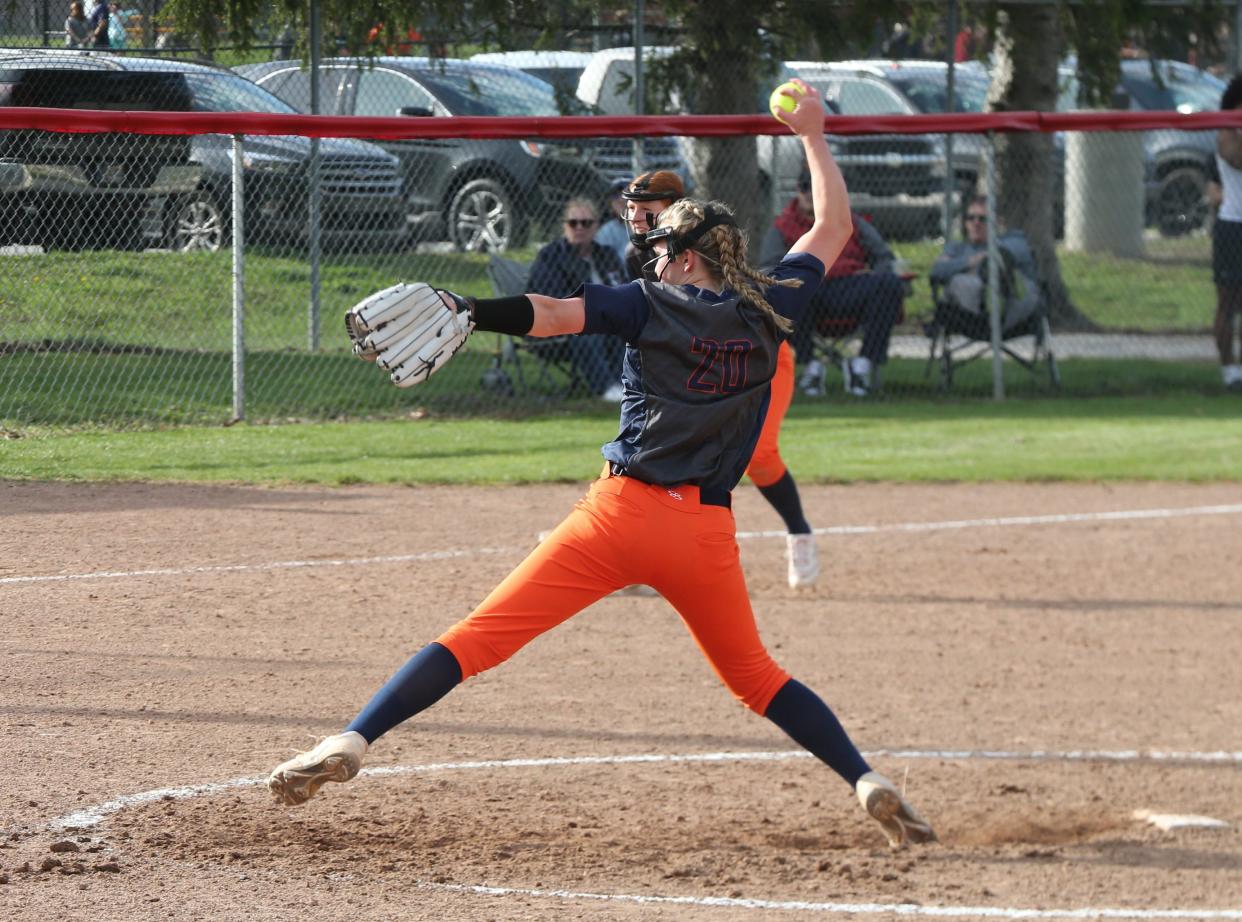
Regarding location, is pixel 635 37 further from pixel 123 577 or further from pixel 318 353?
pixel 123 577

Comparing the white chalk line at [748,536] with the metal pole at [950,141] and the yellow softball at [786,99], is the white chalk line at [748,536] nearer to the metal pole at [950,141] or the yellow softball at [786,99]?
the yellow softball at [786,99]

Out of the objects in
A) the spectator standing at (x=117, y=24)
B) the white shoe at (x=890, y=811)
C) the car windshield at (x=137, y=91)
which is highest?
the spectator standing at (x=117, y=24)

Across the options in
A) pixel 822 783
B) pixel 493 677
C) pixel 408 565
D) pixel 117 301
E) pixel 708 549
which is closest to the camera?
pixel 708 549

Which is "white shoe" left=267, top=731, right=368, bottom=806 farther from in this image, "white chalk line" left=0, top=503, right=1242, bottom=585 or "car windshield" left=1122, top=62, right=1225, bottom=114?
"car windshield" left=1122, top=62, right=1225, bottom=114

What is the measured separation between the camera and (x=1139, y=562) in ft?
32.6

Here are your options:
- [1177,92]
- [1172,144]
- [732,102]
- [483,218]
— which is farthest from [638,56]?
[1177,92]

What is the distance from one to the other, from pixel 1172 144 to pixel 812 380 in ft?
29.5

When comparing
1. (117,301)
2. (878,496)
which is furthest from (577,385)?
(117,301)

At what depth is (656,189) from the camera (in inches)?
269

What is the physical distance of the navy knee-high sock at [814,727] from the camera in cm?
542

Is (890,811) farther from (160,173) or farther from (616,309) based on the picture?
(160,173)

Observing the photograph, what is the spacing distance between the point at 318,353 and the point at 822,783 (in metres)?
7.01

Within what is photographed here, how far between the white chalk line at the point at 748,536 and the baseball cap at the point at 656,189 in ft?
9.96

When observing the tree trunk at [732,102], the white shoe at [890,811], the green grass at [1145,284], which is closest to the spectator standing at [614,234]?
the tree trunk at [732,102]
